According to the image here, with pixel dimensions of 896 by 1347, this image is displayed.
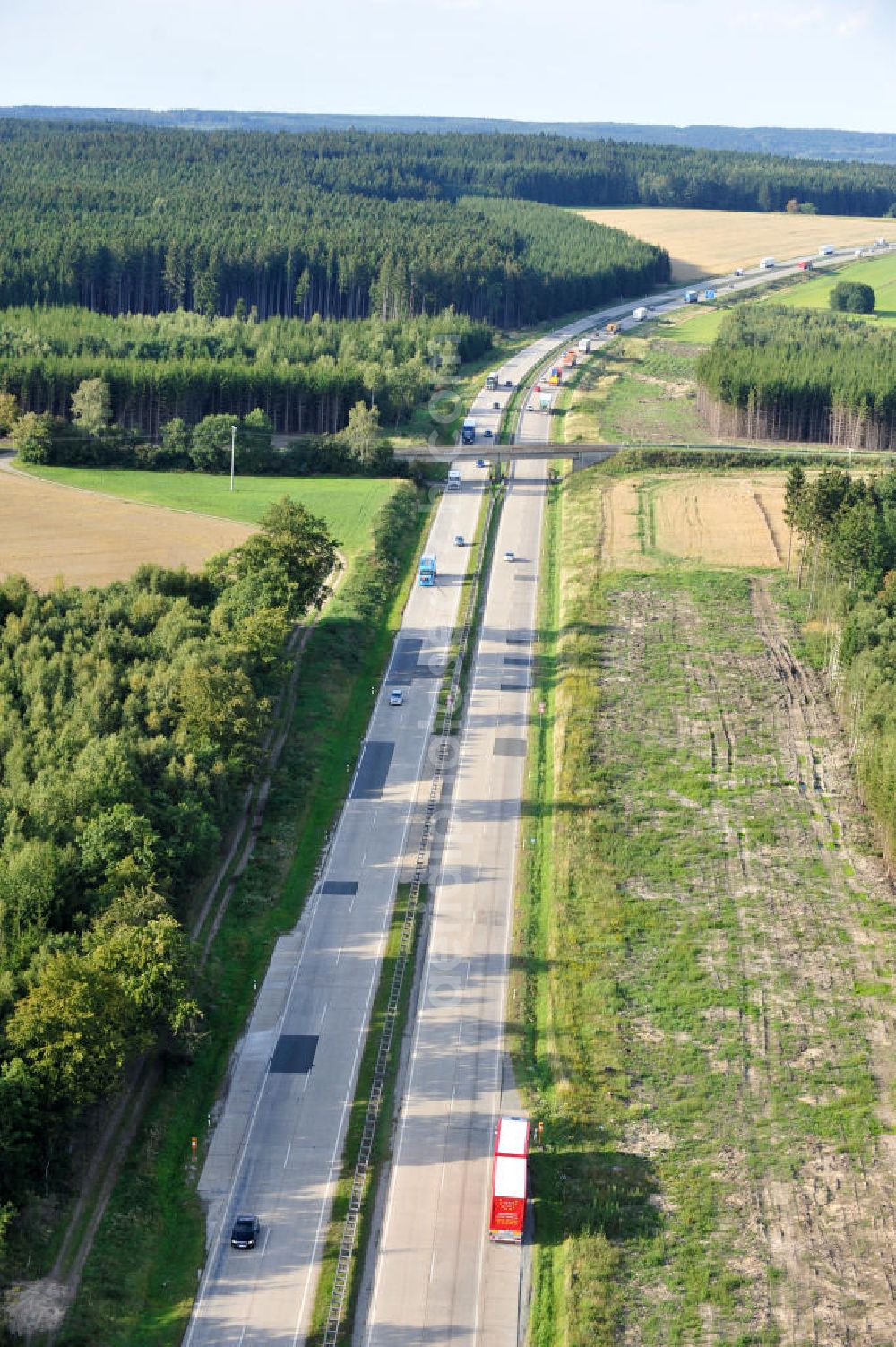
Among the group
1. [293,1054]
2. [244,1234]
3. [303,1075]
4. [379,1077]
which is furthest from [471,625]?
[244,1234]

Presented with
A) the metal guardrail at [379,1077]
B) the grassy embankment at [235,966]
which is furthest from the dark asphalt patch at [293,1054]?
the metal guardrail at [379,1077]

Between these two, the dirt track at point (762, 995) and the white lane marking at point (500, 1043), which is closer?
the white lane marking at point (500, 1043)

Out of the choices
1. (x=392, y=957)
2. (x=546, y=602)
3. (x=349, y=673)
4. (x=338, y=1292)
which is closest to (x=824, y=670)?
(x=546, y=602)

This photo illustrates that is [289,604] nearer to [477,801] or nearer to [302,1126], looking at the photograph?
[477,801]

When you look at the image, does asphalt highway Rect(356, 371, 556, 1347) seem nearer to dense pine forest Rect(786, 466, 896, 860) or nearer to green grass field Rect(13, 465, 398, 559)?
dense pine forest Rect(786, 466, 896, 860)

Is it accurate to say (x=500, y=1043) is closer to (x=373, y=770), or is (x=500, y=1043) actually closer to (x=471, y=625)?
(x=373, y=770)

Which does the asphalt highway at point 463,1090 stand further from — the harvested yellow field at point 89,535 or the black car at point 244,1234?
the harvested yellow field at point 89,535

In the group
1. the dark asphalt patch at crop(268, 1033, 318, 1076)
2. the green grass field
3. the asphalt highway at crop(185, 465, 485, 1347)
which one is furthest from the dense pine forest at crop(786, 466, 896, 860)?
the green grass field
